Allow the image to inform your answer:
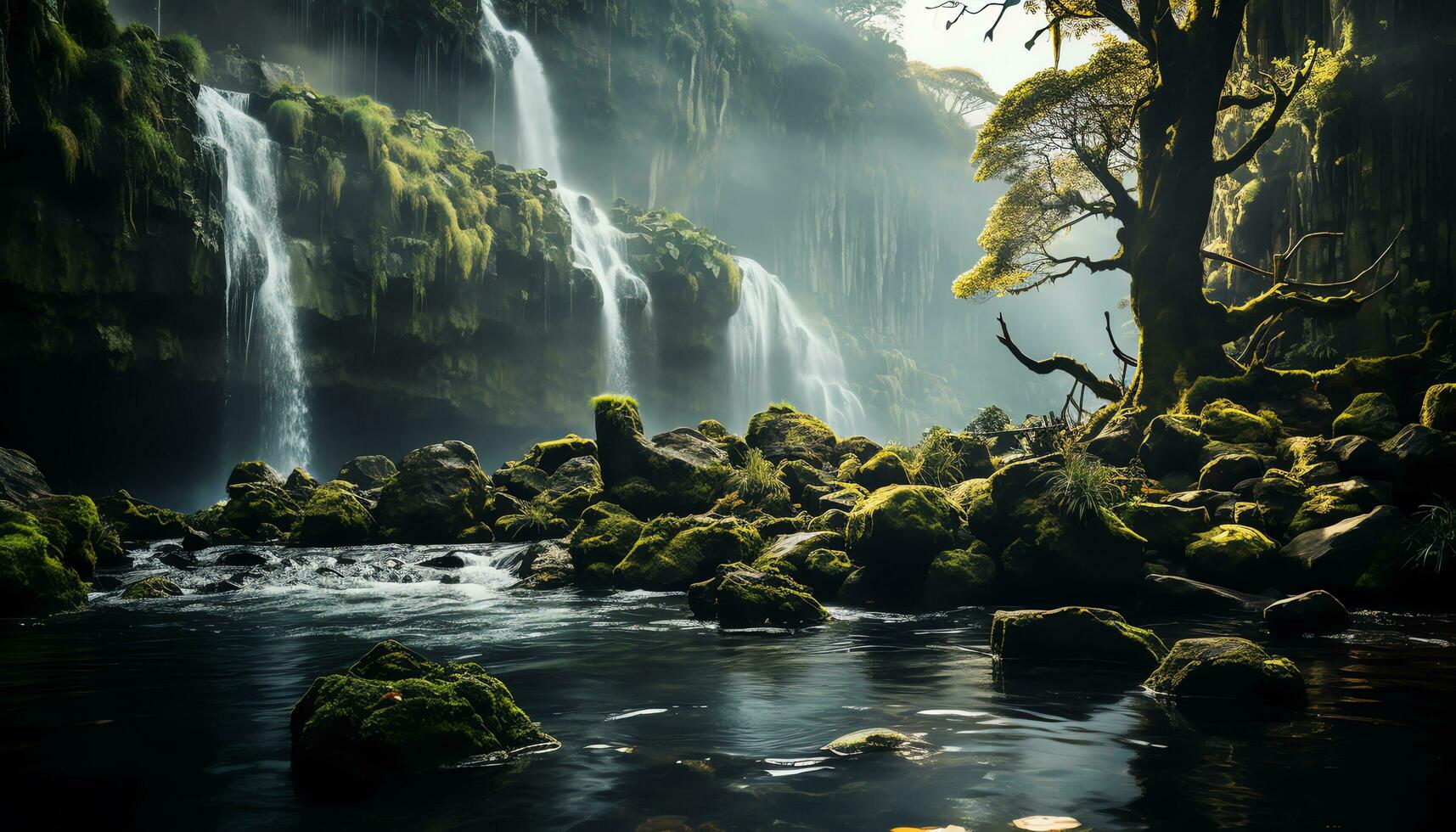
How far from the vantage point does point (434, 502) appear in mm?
18484

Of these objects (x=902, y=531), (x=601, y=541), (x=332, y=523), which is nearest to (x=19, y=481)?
(x=332, y=523)

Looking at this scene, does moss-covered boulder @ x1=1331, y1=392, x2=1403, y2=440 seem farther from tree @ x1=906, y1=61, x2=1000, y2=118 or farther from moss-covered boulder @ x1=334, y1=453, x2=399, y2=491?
tree @ x1=906, y1=61, x2=1000, y2=118

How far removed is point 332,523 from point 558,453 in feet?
18.7

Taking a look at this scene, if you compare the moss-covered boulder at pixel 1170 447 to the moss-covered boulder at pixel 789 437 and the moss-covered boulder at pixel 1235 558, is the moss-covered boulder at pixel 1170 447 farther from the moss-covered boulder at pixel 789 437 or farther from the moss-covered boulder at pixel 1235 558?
the moss-covered boulder at pixel 789 437

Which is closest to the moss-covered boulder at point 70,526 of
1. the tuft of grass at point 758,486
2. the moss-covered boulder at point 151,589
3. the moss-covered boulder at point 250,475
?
the moss-covered boulder at point 151,589

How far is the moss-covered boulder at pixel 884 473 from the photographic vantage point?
668 inches

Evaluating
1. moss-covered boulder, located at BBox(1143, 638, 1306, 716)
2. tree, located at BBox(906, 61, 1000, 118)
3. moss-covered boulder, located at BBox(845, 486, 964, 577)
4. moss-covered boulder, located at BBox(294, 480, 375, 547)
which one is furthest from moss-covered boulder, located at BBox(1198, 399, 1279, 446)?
tree, located at BBox(906, 61, 1000, 118)

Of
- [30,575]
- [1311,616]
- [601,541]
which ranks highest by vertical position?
[601,541]

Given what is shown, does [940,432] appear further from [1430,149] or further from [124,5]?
[124,5]

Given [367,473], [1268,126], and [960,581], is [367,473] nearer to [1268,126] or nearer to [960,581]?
[960,581]

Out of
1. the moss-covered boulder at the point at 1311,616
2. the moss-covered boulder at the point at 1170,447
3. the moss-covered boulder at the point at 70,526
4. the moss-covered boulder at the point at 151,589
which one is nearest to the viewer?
the moss-covered boulder at the point at 1311,616

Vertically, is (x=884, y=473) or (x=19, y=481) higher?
(x=884, y=473)

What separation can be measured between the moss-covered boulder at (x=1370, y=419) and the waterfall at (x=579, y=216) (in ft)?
91.8

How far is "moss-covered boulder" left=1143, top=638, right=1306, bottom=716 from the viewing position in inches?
225
